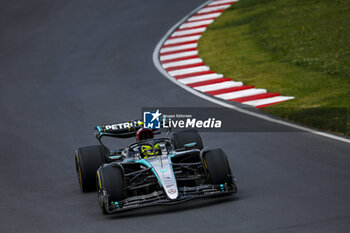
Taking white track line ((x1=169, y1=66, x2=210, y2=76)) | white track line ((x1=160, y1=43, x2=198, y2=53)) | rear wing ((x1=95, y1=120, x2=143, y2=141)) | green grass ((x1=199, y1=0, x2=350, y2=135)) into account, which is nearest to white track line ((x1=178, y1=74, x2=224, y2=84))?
green grass ((x1=199, y1=0, x2=350, y2=135))

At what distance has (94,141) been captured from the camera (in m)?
14.1

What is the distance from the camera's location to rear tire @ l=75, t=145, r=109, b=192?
35.7 ft

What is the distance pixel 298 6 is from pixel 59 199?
53.6ft

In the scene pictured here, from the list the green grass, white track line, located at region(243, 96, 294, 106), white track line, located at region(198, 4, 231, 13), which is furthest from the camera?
Result: white track line, located at region(198, 4, 231, 13)

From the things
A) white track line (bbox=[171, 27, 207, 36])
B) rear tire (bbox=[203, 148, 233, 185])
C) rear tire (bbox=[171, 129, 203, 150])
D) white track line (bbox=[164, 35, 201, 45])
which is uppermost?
white track line (bbox=[171, 27, 207, 36])

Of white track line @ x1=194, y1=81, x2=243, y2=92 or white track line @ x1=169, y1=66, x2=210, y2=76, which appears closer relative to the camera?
white track line @ x1=194, y1=81, x2=243, y2=92

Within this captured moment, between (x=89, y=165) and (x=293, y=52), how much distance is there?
1034cm

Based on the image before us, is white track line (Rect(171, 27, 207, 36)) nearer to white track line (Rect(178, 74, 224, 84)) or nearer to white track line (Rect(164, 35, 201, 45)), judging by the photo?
white track line (Rect(164, 35, 201, 45))

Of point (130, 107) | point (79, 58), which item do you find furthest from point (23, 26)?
point (130, 107)

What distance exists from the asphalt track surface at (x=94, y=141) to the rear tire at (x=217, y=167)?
29 centimetres

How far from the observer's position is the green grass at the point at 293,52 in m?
14.6

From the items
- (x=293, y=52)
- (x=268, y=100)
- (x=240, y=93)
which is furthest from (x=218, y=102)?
(x=293, y=52)

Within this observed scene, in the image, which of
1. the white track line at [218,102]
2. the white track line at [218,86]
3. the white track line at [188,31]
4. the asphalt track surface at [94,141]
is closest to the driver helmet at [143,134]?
the asphalt track surface at [94,141]

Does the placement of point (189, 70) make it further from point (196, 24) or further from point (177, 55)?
point (196, 24)
